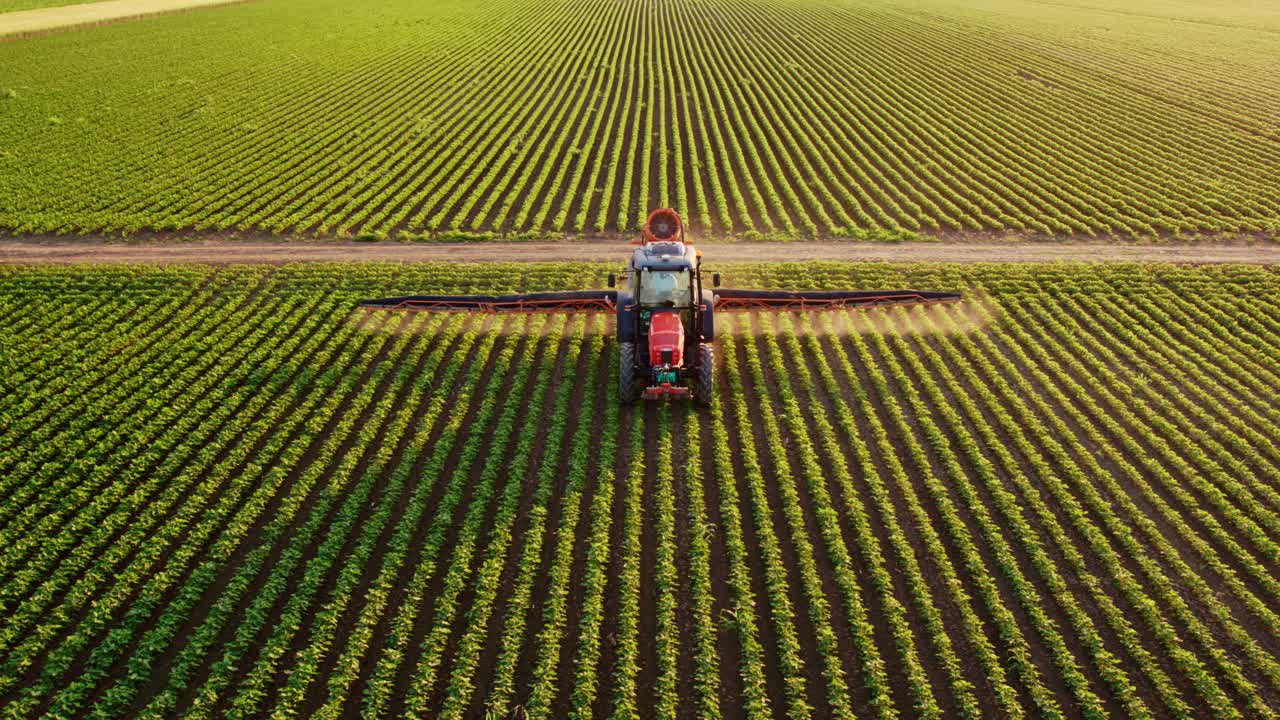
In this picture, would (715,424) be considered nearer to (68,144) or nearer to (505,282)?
(505,282)

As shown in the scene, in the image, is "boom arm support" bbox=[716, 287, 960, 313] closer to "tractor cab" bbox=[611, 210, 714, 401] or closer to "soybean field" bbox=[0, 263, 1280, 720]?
"tractor cab" bbox=[611, 210, 714, 401]

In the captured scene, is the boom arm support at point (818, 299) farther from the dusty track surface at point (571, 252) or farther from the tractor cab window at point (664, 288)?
the dusty track surface at point (571, 252)

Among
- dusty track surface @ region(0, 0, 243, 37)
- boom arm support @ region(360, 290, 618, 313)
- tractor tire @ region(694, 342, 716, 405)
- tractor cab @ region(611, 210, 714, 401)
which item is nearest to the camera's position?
tractor cab @ region(611, 210, 714, 401)

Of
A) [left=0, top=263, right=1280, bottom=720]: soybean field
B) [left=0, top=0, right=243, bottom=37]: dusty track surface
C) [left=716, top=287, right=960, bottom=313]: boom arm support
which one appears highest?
[left=0, top=0, right=243, bottom=37]: dusty track surface

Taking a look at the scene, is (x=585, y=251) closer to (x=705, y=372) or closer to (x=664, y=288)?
(x=664, y=288)

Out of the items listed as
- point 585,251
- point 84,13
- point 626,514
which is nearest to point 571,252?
point 585,251

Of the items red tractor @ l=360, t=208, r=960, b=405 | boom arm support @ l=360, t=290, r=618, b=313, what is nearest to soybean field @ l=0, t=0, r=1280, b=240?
boom arm support @ l=360, t=290, r=618, b=313

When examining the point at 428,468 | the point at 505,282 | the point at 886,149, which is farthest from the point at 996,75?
the point at 428,468
